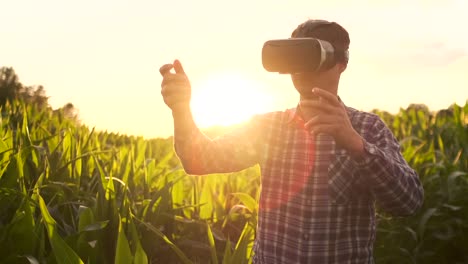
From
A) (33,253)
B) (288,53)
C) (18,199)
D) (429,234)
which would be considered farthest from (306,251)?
(429,234)

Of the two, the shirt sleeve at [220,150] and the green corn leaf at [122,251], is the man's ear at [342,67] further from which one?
the green corn leaf at [122,251]

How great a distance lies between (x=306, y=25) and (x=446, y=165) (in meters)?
2.30

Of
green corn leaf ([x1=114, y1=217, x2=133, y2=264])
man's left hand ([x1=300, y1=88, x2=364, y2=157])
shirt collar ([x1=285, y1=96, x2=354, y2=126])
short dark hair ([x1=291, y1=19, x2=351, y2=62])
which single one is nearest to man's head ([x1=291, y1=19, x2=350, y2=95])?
short dark hair ([x1=291, y1=19, x2=351, y2=62])

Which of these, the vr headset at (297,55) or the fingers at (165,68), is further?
the fingers at (165,68)

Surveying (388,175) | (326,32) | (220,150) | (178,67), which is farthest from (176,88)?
(388,175)

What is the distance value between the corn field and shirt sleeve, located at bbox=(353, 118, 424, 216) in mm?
720

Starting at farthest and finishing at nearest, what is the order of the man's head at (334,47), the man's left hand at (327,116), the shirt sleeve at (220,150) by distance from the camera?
1. the shirt sleeve at (220,150)
2. the man's head at (334,47)
3. the man's left hand at (327,116)

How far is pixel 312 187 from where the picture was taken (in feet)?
6.74

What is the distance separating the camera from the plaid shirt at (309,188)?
200 cm

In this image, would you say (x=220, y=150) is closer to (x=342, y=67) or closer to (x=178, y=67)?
(x=178, y=67)

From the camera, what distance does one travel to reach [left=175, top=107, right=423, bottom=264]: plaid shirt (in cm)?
200

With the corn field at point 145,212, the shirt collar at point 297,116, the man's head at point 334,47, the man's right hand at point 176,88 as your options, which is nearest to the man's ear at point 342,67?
the man's head at point 334,47

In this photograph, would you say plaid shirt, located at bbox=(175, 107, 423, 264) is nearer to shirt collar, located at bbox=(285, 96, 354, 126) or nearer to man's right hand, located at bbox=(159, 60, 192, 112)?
shirt collar, located at bbox=(285, 96, 354, 126)

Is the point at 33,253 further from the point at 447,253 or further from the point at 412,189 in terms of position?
the point at 447,253
